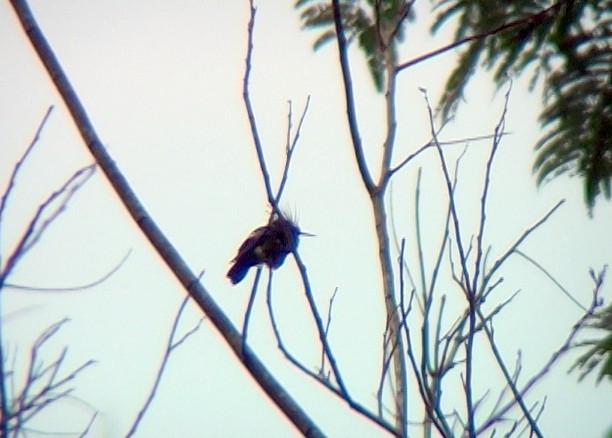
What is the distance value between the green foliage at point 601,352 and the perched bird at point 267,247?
4.48 feet

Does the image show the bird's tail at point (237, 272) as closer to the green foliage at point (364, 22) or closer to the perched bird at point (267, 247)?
the perched bird at point (267, 247)

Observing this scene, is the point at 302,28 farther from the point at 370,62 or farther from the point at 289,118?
the point at 289,118

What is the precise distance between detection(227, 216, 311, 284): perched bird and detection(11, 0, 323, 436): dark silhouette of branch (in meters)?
0.18

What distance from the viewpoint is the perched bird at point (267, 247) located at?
5.36ft

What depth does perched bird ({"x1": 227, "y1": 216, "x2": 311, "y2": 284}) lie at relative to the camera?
1.63 metres

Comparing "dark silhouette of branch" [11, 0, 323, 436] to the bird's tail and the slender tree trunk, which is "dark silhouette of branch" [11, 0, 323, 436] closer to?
the bird's tail

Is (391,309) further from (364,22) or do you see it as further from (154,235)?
(364,22)

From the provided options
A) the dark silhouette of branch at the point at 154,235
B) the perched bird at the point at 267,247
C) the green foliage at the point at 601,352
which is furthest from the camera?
the green foliage at the point at 601,352

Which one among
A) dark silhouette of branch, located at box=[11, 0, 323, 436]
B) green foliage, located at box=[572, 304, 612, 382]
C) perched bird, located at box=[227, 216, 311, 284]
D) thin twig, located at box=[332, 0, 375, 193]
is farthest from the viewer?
green foliage, located at box=[572, 304, 612, 382]

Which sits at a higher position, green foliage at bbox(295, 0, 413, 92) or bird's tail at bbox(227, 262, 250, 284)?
green foliage at bbox(295, 0, 413, 92)

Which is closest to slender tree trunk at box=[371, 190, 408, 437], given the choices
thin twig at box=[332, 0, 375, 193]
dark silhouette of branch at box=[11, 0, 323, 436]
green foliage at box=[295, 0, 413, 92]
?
thin twig at box=[332, 0, 375, 193]

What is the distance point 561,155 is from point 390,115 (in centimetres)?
133

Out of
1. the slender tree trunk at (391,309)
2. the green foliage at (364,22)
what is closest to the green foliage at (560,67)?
the green foliage at (364,22)

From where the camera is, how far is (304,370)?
1491mm
